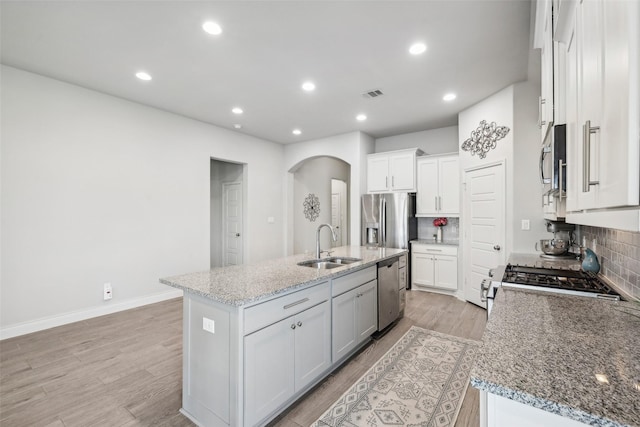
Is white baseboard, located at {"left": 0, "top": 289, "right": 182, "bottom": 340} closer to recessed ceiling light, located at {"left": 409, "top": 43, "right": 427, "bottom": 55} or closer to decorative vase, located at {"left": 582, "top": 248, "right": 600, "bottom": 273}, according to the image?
recessed ceiling light, located at {"left": 409, "top": 43, "right": 427, "bottom": 55}

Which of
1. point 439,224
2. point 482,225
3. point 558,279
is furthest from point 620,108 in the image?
point 439,224

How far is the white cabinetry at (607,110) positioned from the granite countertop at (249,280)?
1470mm

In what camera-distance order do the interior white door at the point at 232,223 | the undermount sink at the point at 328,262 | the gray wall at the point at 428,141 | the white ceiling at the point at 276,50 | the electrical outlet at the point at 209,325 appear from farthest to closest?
the interior white door at the point at 232,223, the gray wall at the point at 428,141, the undermount sink at the point at 328,262, the white ceiling at the point at 276,50, the electrical outlet at the point at 209,325

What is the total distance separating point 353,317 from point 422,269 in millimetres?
2693

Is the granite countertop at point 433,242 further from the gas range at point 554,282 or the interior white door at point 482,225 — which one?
the gas range at point 554,282

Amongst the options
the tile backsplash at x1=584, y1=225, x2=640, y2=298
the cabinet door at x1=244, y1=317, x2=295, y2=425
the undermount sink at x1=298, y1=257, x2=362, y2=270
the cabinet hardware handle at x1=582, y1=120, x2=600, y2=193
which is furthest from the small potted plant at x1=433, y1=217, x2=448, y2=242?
the cabinet hardware handle at x1=582, y1=120, x2=600, y2=193

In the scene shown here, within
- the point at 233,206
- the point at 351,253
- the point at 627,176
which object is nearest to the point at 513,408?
the point at 627,176

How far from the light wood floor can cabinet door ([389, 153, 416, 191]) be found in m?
2.28

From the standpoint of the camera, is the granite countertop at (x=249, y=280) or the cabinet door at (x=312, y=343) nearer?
the granite countertop at (x=249, y=280)

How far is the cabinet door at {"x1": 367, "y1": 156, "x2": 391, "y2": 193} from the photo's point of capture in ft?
17.3

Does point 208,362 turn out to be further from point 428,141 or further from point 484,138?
point 428,141

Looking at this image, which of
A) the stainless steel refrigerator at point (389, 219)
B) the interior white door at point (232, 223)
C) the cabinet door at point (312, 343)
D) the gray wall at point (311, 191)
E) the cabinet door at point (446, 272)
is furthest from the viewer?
the gray wall at point (311, 191)

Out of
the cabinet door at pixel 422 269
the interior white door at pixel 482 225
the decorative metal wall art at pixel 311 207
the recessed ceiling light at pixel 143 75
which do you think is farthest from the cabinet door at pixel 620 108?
the decorative metal wall art at pixel 311 207

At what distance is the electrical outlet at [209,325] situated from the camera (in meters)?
1.69
